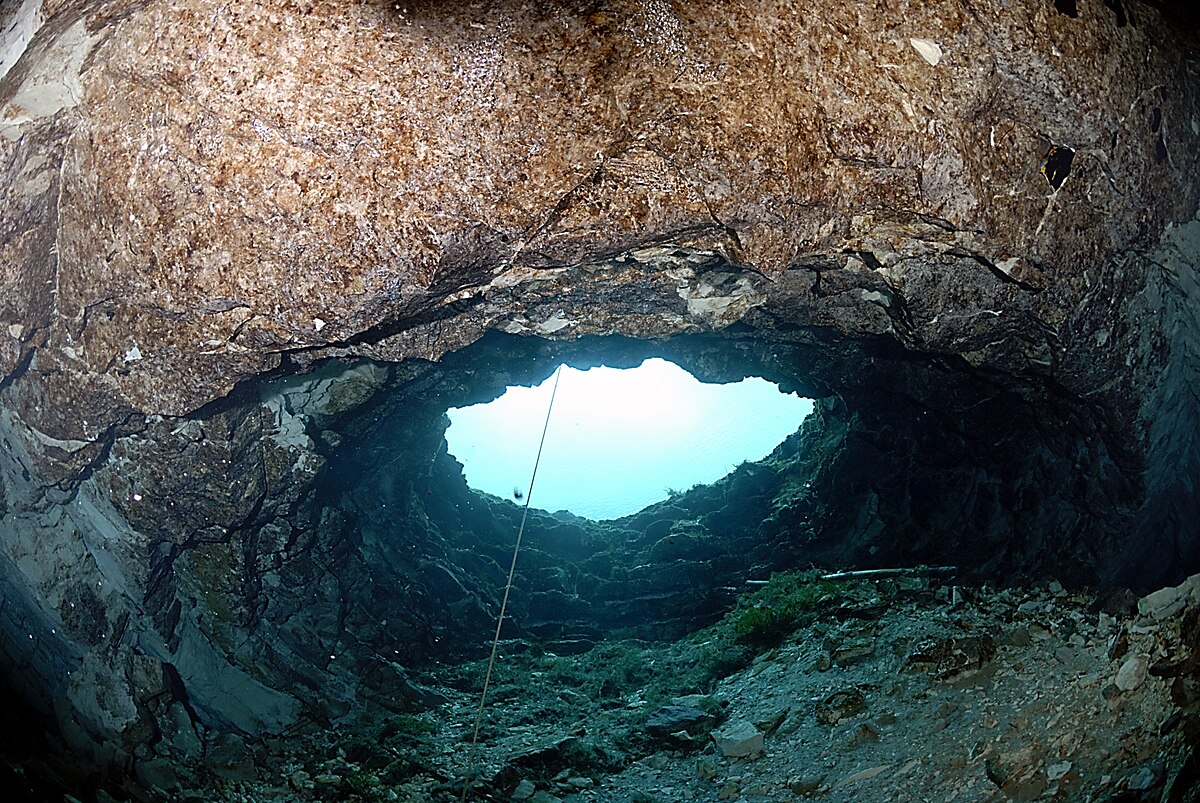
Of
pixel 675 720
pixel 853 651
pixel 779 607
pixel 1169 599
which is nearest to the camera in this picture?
pixel 1169 599

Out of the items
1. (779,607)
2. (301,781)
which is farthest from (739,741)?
(301,781)

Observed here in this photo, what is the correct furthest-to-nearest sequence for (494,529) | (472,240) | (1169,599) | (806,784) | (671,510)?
1. (671,510)
2. (494,529)
3. (806,784)
4. (1169,599)
5. (472,240)

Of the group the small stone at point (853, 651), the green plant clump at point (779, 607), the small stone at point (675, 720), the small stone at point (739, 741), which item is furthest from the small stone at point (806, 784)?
the green plant clump at point (779, 607)

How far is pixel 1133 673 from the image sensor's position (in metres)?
2.11

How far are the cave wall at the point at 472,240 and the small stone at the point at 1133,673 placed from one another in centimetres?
26

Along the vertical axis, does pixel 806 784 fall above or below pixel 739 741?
below

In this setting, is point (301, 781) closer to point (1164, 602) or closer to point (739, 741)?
point (739, 741)

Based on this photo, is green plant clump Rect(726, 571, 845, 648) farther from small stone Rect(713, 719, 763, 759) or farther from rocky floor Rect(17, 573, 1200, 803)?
small stone Rect(713, 719, 763, 759)

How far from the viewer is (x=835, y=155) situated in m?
1.85

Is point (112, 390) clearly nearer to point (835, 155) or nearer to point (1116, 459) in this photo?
point (835, 155)

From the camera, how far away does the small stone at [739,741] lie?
2.49 metres

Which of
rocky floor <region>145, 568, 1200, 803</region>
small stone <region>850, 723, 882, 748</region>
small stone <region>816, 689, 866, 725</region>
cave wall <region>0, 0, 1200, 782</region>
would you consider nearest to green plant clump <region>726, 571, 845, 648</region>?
rocky floor <region>145, 568, 1200, 803</region>

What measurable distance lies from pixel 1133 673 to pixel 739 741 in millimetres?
1217

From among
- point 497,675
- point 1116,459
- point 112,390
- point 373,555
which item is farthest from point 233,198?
point 1116,459
